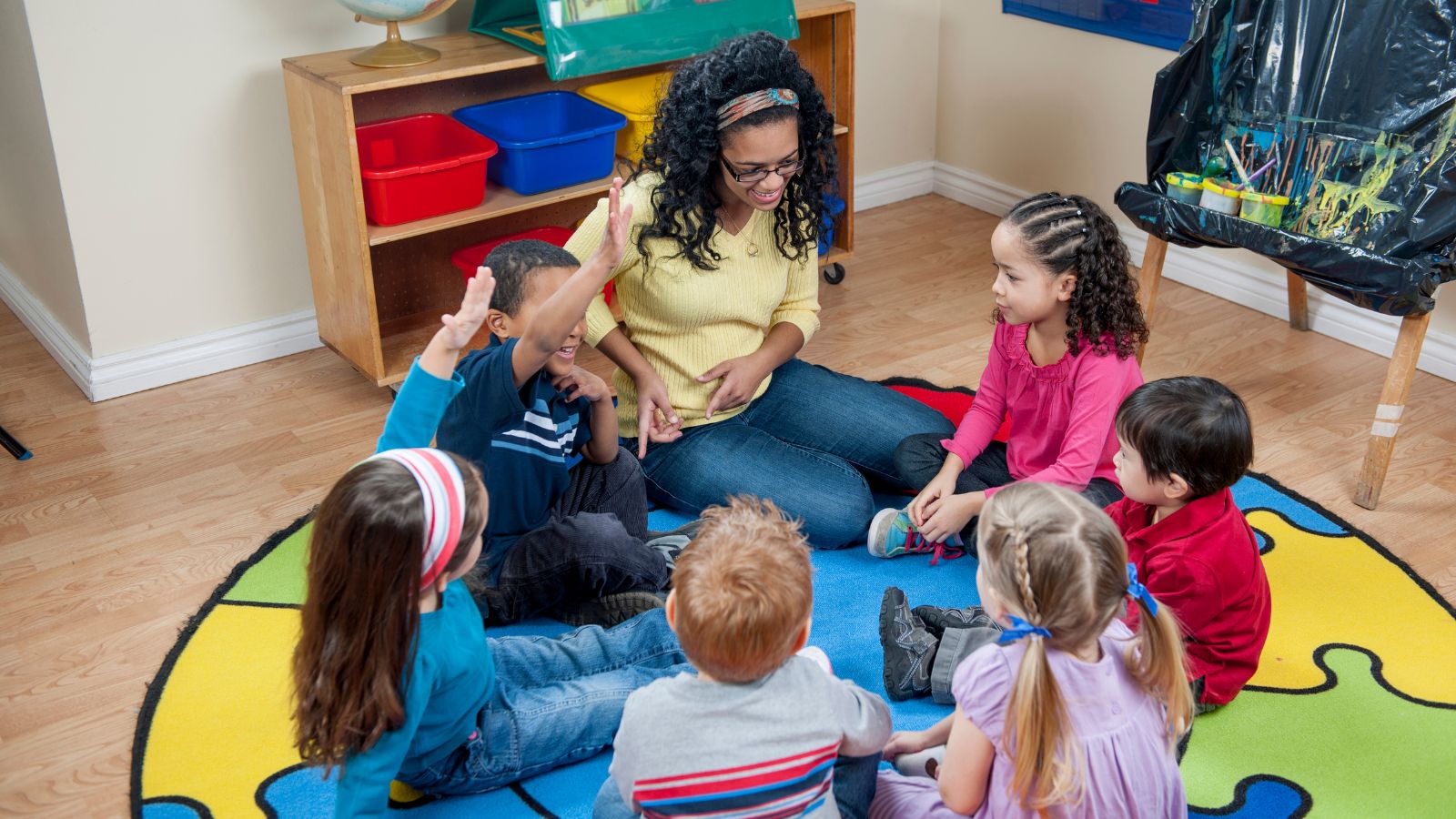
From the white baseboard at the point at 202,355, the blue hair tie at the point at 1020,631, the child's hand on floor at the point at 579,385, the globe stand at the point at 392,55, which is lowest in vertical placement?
the white baseboard at the point at 202,355

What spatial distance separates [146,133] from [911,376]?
1.72 metres

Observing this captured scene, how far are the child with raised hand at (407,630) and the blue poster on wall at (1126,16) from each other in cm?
221

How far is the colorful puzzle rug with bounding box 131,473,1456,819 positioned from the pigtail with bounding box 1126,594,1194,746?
0.42m

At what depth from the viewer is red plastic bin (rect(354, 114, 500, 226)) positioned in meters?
2.64

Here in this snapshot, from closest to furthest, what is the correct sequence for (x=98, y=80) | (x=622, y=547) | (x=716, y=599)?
(x=716, y=599), (x=622, y=547), (x=98, y=80)

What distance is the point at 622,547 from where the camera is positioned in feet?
6.64

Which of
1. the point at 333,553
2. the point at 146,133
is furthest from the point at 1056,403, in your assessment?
the point at 146,133

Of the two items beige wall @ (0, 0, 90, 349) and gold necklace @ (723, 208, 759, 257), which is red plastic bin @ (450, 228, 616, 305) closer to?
gold necklace @ (723, 208, 759, 257)

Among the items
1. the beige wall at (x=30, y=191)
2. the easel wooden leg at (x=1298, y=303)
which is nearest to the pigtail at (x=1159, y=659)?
the easel wooden leg at (x=1298, y=303)

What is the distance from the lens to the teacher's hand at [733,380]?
7.50 feet

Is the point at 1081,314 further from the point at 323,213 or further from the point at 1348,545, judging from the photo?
the point at 323,213

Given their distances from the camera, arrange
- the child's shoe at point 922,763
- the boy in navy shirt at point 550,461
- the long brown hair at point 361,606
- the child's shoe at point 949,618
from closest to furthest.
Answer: the long brown hair at point 361,606 < the child's shoe at point 922,763 < the boy in navy shirt at point 550,461 < the child's shoe at point 949,618

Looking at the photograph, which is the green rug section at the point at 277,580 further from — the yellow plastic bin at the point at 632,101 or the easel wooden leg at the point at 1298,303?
the easel wooden leg at the point at 1298,303

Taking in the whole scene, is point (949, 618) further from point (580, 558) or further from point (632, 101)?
point (632, 101)
